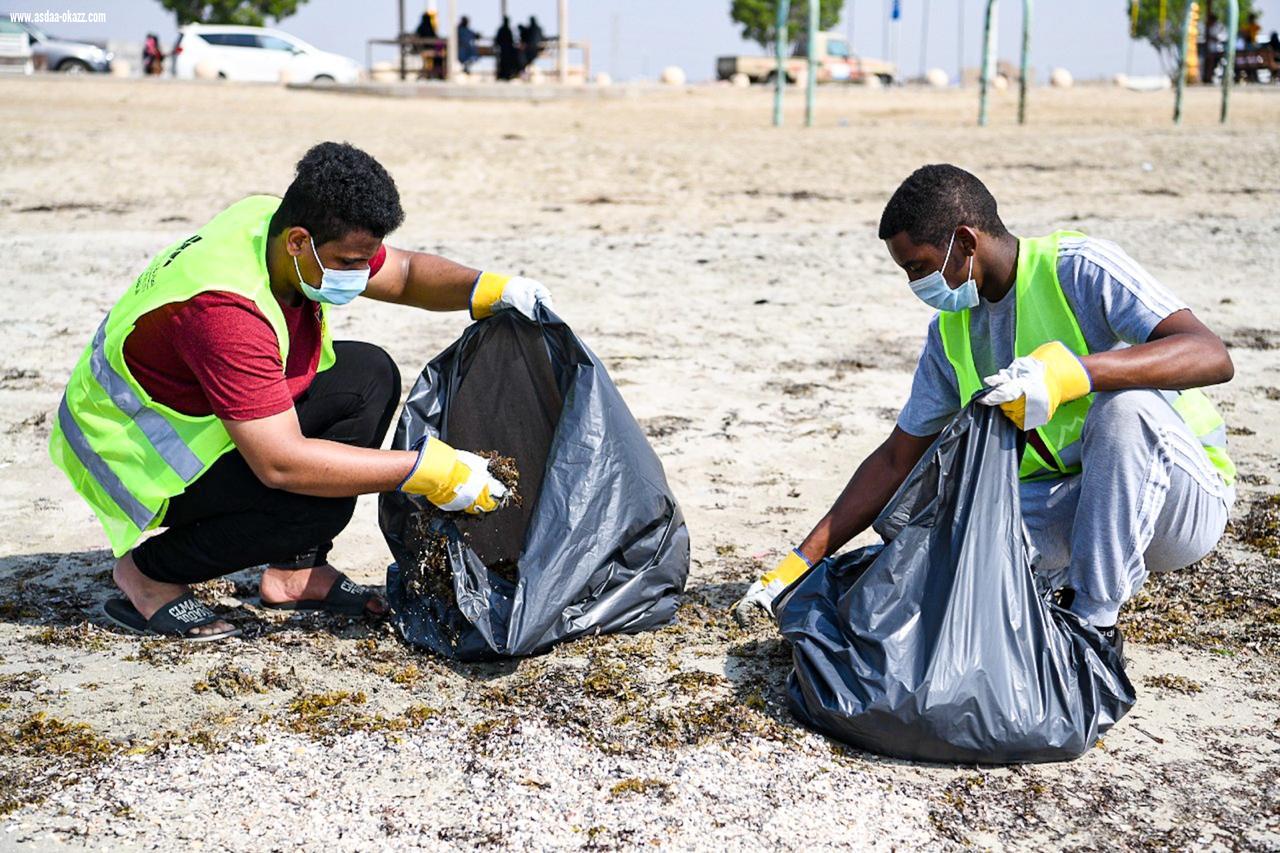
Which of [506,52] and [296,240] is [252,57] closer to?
[506,52]

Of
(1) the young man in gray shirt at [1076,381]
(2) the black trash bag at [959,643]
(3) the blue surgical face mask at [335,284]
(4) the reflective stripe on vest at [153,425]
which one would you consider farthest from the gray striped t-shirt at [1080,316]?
(4) the reflective stripe on vest at [153,425]

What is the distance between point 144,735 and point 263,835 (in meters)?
0.44

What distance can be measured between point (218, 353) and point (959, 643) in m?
1.41

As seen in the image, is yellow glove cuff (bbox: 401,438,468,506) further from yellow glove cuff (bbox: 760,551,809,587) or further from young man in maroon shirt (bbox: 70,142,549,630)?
yellow glove cuff (bbox: 760,551,809,587)

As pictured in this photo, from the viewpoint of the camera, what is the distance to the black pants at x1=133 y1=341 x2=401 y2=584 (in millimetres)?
2662

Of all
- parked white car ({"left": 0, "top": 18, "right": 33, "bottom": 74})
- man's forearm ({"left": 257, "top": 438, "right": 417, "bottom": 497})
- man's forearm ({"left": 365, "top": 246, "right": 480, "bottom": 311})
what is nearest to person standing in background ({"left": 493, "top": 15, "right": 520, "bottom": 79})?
parked white car ({"left": 0, "top": 18, "right": 33, "bottom": 74})

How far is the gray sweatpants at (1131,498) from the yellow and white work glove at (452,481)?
3.47 ft

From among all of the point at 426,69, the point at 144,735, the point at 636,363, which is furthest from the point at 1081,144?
the point at 426,69

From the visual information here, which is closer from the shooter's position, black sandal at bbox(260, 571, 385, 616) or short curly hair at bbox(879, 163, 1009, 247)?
short curly hair at bbox(879, 163, 1009, 247)

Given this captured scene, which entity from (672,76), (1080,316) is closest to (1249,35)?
(672,76)

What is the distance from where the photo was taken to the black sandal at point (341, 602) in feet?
9.52

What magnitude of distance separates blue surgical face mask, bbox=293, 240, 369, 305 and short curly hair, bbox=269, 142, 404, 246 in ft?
0.22

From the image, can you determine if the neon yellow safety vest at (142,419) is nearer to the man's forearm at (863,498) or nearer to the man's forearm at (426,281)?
the man's forearm at (426,281)

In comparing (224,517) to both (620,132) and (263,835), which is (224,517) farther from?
(620,132)
